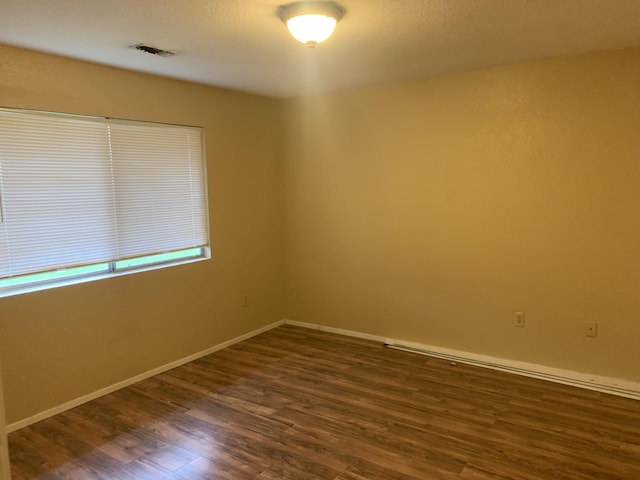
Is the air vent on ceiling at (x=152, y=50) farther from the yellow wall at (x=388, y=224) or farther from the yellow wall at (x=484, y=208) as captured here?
the yellow wall at (x=484, y=208)

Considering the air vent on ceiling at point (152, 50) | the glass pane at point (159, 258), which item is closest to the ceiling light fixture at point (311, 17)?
the air vent on ceiling at point (152, 50)

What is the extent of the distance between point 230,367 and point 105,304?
112 cm

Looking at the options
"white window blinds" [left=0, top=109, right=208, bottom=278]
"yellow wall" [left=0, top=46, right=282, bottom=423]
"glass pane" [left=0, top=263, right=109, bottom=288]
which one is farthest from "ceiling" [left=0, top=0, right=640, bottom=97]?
"glass pane" [left=0, top=263, right=109, bottom=288]

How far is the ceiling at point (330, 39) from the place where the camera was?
7.07 ft

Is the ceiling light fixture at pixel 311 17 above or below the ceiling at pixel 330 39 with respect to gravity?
below

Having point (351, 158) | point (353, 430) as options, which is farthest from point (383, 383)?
point (351, 158)

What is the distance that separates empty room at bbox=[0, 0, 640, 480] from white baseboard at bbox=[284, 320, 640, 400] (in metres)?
0.02

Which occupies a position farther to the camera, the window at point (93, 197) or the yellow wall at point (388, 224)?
the yellow wall at point (388, 224)

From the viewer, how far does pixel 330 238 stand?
4.47 meters

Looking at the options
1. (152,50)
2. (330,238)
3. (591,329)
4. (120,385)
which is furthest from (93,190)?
(591,329)

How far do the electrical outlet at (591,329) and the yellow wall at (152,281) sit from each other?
113 inches

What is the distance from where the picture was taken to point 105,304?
3.26 meters

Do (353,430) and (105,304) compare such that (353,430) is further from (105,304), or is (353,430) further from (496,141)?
(496,141)

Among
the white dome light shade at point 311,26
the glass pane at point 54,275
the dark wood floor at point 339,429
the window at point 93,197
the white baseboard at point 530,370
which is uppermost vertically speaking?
the white dome light shade at point 311,26
